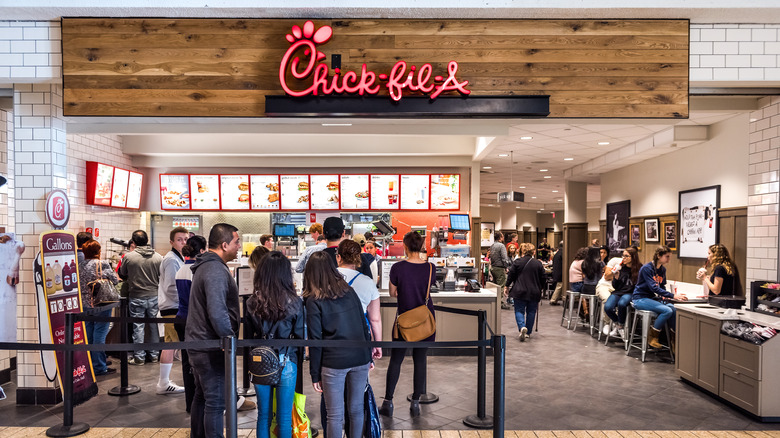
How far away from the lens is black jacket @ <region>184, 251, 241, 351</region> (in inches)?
126

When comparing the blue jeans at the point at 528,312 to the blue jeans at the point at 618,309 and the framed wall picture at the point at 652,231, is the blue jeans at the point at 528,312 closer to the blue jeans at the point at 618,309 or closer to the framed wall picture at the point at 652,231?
the blue jeans at the point at 618,309

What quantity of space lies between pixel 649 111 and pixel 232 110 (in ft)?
11.3

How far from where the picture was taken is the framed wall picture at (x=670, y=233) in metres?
8.31

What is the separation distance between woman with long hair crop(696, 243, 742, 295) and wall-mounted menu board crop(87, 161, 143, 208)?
855cm

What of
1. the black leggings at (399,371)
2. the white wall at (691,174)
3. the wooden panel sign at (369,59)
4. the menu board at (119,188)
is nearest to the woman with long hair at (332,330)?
the black leggings at (399,371)

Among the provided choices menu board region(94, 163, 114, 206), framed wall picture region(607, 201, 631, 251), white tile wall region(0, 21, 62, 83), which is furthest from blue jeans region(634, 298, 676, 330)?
menu board region(94, 163, 114, 206)

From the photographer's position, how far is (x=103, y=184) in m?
7.82

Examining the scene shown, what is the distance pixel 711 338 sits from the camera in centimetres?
494

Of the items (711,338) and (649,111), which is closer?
(649,111)

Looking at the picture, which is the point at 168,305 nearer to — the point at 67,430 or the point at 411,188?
A: the point at 67,430

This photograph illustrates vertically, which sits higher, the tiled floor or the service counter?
the service counter

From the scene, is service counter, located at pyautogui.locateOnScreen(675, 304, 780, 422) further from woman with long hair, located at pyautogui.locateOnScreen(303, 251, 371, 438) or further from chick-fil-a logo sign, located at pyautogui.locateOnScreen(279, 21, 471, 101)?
woman with long hair, located at pyautogui.locateOnScreen(303, 251, 371, 438)

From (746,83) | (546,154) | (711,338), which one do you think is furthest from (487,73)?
(546,154)

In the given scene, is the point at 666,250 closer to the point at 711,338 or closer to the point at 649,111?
the point at 711,338
